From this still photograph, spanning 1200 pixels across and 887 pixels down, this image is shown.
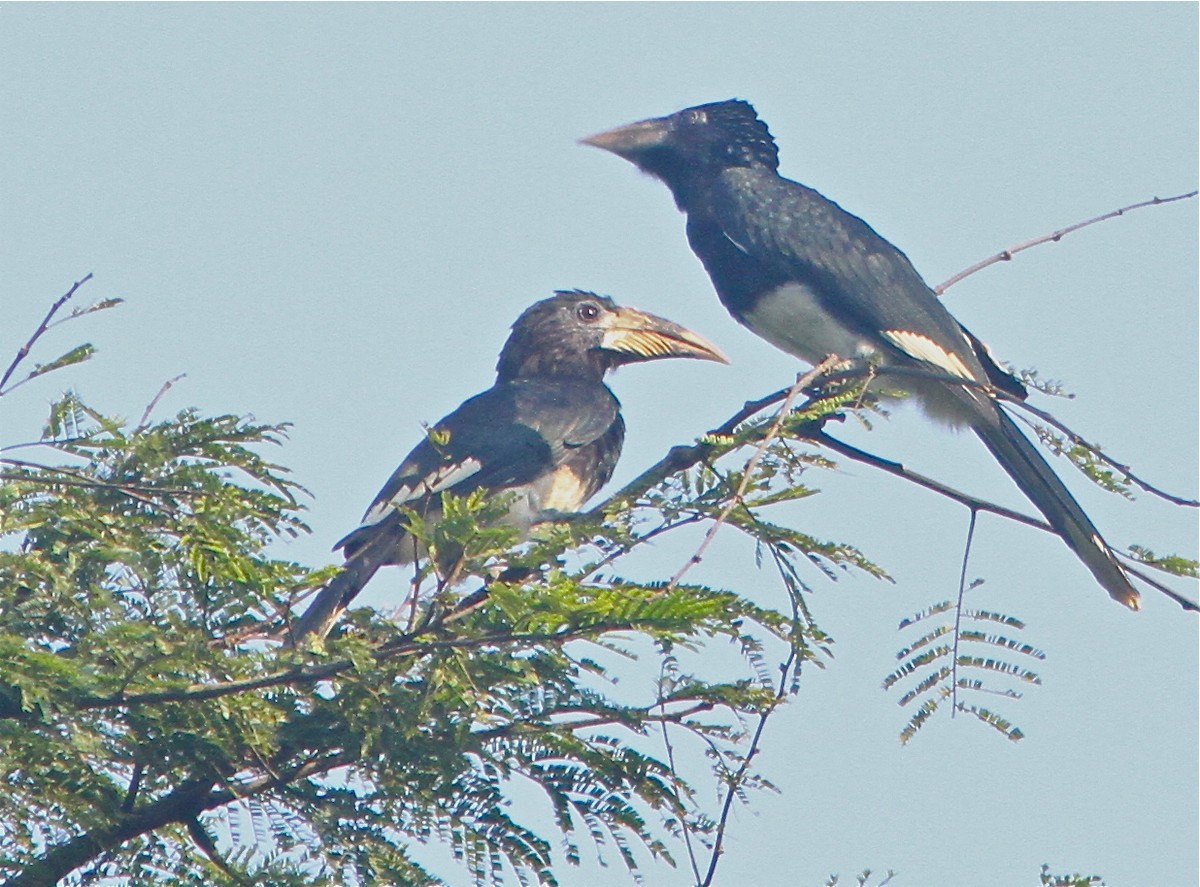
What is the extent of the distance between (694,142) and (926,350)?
1.63m

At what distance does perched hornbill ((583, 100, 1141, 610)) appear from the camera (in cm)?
527

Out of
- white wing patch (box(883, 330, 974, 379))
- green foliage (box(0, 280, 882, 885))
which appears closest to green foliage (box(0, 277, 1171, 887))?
green foliage (box(0, 280, 882, 885))

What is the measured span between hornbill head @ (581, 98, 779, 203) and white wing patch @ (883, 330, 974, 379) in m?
1.34

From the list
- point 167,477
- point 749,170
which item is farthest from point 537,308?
point 167,477

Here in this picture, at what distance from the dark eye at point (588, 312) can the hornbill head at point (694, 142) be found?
22.3 inches

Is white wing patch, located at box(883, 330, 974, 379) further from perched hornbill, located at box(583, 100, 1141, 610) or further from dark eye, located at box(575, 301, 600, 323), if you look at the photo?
dark eye, located at box(575, 301, 600, 323)

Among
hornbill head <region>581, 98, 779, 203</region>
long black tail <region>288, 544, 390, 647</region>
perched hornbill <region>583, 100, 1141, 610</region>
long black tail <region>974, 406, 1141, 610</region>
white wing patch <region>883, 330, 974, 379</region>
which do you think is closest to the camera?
long black tail <region>288, 544, 390, 647</region>

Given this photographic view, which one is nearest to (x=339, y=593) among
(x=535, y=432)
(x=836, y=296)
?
(x=535, y=432)

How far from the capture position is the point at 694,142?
6637mm

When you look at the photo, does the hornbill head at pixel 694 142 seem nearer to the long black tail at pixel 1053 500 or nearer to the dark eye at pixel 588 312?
the dark eye at pixel 588 312

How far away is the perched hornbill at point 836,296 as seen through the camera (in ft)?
17.3

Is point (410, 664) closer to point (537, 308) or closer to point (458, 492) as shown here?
point (458, 492)

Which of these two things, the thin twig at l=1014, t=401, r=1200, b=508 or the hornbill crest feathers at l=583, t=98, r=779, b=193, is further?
the hornbill crest feathers at l=583, t=98, r=779, b=193

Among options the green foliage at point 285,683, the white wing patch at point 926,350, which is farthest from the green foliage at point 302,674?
the white wing patch at point 926,350
